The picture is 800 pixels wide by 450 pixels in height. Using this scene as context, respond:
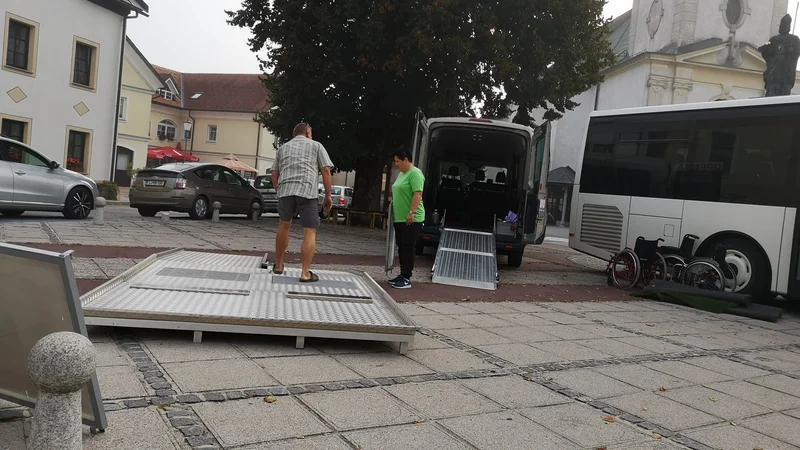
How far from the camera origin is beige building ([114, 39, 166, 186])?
130 feet

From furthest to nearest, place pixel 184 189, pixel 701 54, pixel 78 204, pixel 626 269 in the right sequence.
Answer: pixel 701 54 → pixel 184 189 → pixel 78 204 → pixel 626 269

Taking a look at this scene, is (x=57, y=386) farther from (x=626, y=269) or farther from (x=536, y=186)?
(x=626, y=269)

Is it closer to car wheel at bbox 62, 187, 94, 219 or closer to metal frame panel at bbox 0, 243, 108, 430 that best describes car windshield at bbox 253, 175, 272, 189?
car wheel at bbox 62, 187, 94, 219

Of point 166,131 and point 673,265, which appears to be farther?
point 166,131

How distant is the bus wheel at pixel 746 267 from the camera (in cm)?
1027

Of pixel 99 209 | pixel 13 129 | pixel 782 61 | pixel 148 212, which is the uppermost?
pixel 782 61

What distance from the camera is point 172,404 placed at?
3.65 metres

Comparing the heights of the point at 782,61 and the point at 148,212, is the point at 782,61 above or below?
above

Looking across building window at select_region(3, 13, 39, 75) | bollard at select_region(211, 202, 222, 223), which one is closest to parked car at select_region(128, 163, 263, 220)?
bollard at select_region(211, 202, 222, 223)

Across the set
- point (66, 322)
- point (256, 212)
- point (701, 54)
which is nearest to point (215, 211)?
point (256, 212)

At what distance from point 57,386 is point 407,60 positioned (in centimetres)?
1500

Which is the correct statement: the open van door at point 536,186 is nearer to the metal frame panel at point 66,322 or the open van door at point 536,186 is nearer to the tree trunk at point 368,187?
the tree trunk at point 368,187

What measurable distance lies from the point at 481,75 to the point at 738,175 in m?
8.89

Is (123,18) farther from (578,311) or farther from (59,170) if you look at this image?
(578,311)
